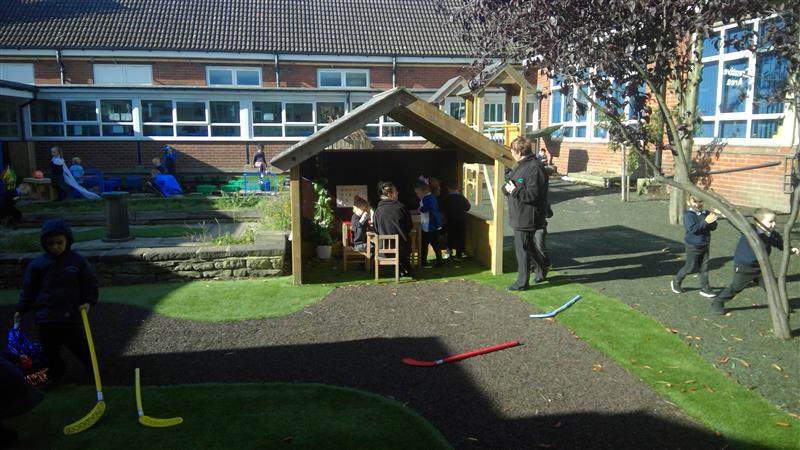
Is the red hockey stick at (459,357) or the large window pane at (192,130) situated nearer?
the red hockey stick at (459,357)

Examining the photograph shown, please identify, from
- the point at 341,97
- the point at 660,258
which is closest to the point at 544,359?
the point at 660,258

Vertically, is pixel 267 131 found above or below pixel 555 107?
below

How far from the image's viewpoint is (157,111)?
22.3 meters

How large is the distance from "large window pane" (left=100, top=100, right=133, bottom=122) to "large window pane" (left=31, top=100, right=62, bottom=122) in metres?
1.51

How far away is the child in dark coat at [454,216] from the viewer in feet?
34.2

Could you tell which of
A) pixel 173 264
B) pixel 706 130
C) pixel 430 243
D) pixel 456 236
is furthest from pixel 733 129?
pixel 173 264

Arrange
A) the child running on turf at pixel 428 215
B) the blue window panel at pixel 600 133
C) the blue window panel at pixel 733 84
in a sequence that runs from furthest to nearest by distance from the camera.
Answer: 1. the blue window panel at pixel 600 133
2. the blue window panel at pixel 733 84
3. the child running on turf at pixel 428 215

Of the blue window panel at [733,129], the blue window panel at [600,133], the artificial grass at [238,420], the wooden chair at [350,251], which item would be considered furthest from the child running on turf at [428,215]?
the blue window panel at [600,133]

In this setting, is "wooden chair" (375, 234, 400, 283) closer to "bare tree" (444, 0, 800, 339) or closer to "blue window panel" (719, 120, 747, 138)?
"bare tree" (444, 0, 800, 339)

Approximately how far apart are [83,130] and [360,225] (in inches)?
658

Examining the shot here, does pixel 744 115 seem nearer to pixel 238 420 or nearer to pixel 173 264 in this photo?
pixel 173 264

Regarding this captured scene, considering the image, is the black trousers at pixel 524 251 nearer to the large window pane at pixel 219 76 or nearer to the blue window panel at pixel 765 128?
the blue window panel at pixel 765 128

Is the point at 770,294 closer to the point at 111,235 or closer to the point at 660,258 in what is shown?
the point at 660,258

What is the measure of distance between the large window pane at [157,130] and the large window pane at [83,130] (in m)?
1.66
